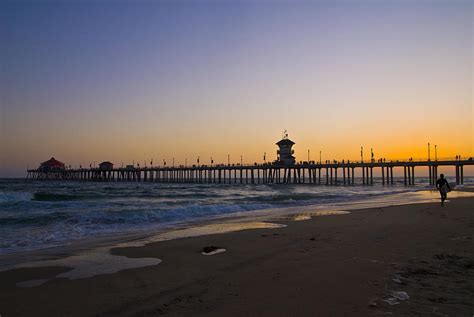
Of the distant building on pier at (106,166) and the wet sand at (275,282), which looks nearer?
the wet sand at (275,282)

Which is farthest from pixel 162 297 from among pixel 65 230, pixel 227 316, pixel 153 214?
pixel 153 214

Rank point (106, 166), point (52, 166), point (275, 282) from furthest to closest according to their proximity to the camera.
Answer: point (52, 166)
point (106, 166)
point (275, 282)

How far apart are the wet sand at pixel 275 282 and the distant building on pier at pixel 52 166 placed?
11939cm

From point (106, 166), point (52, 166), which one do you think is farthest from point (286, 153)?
point (52, 166)

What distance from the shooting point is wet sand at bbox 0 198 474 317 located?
4.01m

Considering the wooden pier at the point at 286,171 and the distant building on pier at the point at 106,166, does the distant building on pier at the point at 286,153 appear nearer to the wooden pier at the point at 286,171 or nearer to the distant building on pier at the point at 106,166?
the wooden pier at the point at 286,171

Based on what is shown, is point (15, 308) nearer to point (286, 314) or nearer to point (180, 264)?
point (180, 264)

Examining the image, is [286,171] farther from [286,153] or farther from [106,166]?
[106,166]

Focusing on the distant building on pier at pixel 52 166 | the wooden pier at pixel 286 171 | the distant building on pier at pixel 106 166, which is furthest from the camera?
the distant building on pier at pixel 52 166

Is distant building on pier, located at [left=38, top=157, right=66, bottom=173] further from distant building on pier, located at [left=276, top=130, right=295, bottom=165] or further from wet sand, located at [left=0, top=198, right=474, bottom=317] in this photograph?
wet sand, located at [left=0, top=198, right=474, bottom=317]

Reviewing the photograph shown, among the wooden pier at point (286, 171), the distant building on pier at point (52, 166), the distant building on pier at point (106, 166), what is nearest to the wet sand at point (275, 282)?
the wooden pier at point (286, 171)

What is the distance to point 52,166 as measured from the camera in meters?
115

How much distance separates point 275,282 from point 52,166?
410 feet

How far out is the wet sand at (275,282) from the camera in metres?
4.01
